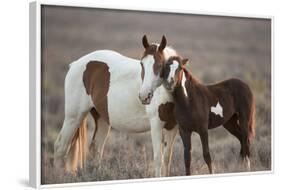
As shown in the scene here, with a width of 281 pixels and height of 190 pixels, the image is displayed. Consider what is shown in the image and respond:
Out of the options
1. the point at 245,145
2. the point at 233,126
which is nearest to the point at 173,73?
the point at 233,126

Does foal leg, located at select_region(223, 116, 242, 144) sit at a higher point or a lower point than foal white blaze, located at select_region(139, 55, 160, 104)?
lower

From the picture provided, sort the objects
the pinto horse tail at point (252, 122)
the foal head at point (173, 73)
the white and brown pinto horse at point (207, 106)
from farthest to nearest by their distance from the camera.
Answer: the pinto horse tail at point (252, 122)
the white and brown pinto horse at point (207, 106)
the foal head at point (173, 73)

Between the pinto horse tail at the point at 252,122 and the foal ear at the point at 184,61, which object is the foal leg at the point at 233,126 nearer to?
the pinto horse tail at the point at 252,122

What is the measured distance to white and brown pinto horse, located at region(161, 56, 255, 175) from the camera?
6.32m

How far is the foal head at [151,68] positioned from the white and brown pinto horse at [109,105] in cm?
2

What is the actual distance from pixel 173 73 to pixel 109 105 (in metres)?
0.69

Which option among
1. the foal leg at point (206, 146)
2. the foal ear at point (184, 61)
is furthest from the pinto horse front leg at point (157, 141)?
the foal ear at point (184, 61)

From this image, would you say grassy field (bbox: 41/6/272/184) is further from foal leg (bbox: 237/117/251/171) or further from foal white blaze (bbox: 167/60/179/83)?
foal white blaze (bbox: 167/60/179/83)

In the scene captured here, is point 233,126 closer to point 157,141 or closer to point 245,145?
point 245,145

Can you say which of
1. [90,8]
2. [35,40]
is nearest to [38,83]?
[35,40]

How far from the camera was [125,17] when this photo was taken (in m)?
6.32

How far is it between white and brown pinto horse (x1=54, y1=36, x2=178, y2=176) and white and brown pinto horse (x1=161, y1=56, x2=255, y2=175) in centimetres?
11

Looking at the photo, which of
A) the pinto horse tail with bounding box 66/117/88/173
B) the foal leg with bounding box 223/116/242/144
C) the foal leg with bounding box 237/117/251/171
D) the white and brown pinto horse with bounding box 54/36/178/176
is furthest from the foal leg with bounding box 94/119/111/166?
the foal leg with bounding box 237/117/251/171

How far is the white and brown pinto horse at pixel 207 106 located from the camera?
6.32 m
